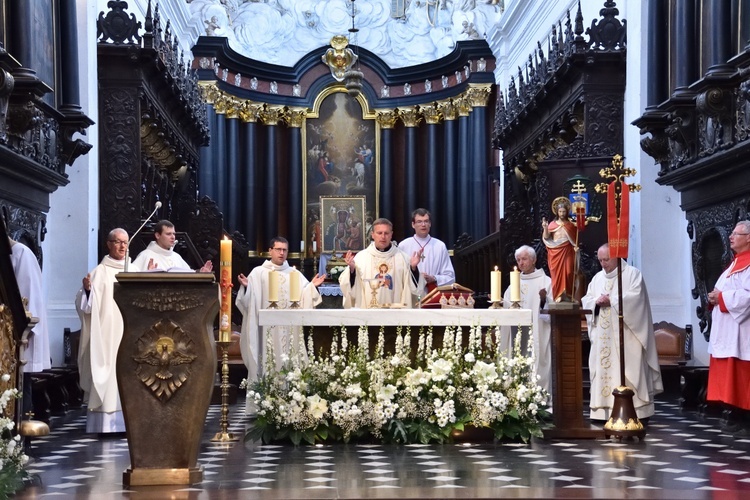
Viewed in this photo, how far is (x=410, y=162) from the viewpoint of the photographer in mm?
26500

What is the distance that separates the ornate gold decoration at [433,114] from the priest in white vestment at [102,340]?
16.3m

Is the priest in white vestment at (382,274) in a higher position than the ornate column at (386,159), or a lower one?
lower

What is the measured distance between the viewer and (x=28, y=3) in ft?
37.8

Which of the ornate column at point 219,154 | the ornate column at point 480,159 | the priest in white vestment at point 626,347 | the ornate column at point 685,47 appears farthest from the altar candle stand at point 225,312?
the ornate column at point 219,154

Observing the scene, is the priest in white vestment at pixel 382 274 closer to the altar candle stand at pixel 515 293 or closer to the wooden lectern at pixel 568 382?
the altar candle stand at pixel 515 293

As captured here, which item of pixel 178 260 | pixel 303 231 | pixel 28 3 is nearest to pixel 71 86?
pixel 28 3

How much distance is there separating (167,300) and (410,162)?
65.3ft

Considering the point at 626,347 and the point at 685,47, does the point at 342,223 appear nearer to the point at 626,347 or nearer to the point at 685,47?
the point at 685,47

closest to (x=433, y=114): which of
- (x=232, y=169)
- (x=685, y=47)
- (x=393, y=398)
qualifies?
(x=232, y=169)

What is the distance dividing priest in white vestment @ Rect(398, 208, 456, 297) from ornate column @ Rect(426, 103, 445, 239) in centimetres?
1312

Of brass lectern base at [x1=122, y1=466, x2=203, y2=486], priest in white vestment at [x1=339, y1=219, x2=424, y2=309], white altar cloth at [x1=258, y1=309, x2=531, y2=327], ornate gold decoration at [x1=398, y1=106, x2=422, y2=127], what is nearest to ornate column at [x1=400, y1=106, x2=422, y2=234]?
ornate gold decoration at [x1=398, y1=106, x2=422, y2=127]

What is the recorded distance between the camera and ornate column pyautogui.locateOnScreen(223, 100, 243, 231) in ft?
83.1

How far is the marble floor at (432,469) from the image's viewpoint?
21.4 ft

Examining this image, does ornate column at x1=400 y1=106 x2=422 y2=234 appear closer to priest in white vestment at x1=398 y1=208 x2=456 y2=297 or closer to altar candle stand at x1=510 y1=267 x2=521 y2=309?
priest in white vestment at x1=398 y1=208 x2=456 y2=297
